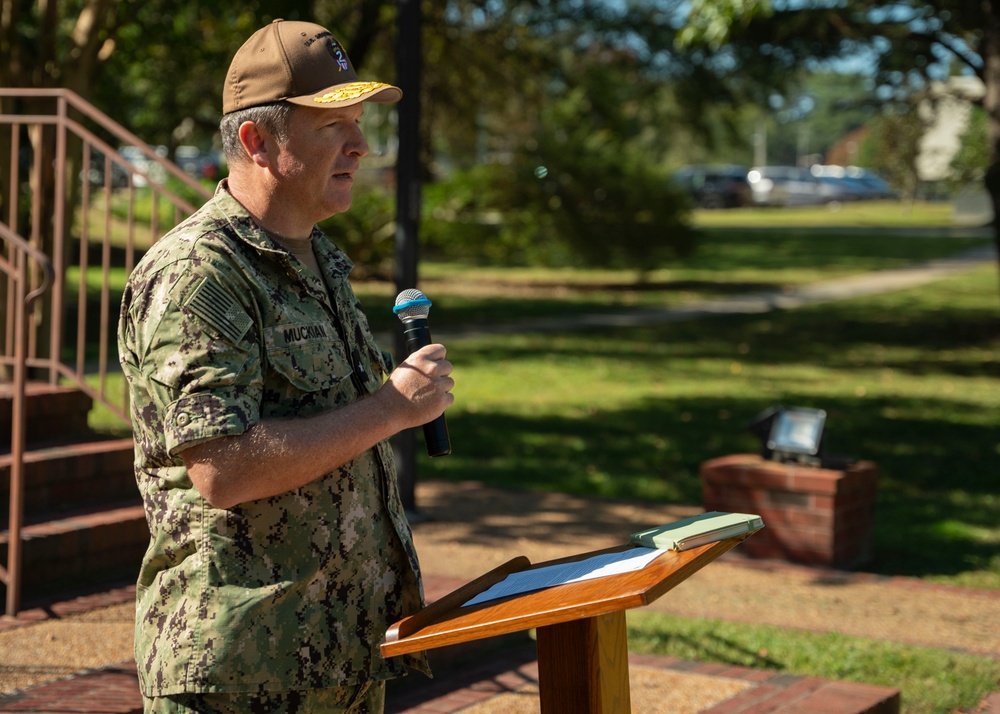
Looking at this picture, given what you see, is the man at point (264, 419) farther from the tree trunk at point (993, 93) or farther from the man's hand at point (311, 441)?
the tree trunk at point (993, 93)

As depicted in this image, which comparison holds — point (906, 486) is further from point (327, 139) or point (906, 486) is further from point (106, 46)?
point (327, 139)

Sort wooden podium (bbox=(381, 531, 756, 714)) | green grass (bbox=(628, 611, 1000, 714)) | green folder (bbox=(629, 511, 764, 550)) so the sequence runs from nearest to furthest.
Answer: wooden podium (bbox=(381, 531, 756, 714))
green folder (bbox=(629, 511, 764, 550))
green grass (bbox=(628, 611, 1000, 714))

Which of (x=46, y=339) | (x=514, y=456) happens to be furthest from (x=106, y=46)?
(x=514, y=456)

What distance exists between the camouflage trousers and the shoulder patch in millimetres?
630

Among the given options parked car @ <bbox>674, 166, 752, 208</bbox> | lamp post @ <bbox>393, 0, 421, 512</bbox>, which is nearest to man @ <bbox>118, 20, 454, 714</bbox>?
lamp post @ <bbox>393, 0, 421, 512</bbox>

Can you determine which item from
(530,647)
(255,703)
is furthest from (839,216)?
(255,703)

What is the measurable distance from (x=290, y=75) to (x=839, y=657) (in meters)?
3.80

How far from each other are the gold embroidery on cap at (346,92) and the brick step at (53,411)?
4.23 metres

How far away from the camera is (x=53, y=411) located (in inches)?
243

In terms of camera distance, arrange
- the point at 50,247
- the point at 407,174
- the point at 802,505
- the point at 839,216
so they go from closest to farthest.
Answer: the point at 802,505
the point at 407,174
the point at 50,247
the point at 839,216

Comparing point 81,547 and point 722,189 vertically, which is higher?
point 81,547

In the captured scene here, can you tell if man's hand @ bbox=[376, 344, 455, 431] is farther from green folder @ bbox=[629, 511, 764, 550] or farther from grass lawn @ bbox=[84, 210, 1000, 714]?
grass lawn @ bbox=[84, 210, 1000, 714]

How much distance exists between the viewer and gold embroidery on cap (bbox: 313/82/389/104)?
7.18 ft

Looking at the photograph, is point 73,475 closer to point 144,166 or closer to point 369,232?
point 369,232
